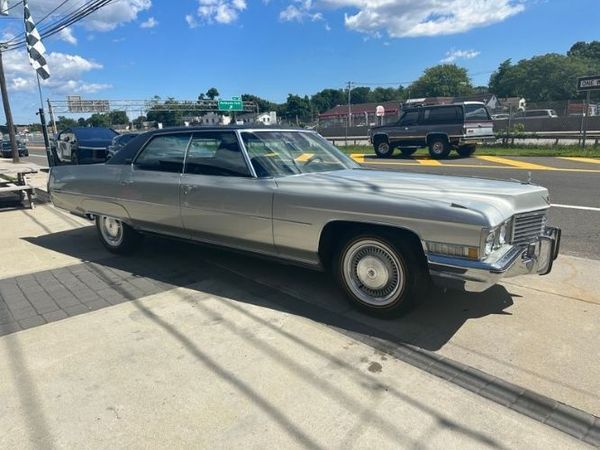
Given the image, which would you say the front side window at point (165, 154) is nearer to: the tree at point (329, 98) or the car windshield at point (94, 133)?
the car windshield at point (94, 133)

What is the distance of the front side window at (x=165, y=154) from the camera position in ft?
16.2

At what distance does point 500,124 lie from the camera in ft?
107

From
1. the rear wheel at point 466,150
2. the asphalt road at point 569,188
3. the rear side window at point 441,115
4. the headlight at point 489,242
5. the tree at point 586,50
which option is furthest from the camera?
the tree at point 586,50

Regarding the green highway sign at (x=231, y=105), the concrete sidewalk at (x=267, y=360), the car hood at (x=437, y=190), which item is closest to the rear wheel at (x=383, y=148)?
the concrete sidewalk at (x=267, y=360)

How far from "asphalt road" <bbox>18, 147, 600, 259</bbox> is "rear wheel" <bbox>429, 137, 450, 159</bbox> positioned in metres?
1.18

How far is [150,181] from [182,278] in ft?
3.70

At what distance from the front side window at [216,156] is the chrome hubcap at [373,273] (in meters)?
1.29

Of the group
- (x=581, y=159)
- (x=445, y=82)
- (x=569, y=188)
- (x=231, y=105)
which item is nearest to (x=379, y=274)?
(x=569, y=188)

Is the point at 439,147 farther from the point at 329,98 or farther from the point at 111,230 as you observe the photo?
the point at 329,98

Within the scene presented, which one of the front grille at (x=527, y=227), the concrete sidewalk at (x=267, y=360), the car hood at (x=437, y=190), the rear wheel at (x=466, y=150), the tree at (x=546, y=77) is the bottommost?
the concrete sidewalk at (x=267, y=360)

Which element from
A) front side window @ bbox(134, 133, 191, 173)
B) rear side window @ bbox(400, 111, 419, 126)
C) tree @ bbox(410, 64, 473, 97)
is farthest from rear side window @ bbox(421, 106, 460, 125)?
tree @ bbox(410, 64, 473, 97)

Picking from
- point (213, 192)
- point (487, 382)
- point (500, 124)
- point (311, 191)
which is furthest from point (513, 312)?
point (500, 124)

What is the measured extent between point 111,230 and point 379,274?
361cm

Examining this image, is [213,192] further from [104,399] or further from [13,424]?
[13,424]
